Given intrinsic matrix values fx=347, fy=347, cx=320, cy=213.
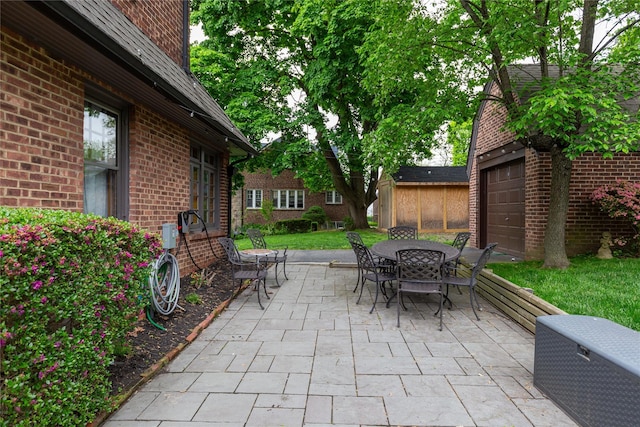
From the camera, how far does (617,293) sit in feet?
14.5

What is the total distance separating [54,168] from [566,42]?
815cm

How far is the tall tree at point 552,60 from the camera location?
Answer: 4.81m

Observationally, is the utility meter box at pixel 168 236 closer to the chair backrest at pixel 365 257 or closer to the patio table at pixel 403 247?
the chair backrest at pixel 365 257

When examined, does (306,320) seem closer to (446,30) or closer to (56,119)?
(56,119)

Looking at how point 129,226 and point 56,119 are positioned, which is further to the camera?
point 56,119

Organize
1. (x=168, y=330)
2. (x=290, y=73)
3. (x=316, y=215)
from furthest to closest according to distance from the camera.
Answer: (x=316, y=215) < (x=290, y=73) < (x=168, y=330)

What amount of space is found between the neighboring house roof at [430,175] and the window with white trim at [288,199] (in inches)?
366

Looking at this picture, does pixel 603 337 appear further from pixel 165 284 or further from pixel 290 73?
pixel 290 73

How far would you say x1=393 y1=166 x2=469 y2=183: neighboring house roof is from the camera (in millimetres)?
17069

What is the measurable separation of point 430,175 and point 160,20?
14422mm

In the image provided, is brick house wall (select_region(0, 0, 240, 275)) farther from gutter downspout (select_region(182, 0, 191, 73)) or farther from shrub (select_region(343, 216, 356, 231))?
shrub (select_region(343, 216, 356, 231))

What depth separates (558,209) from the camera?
6234 millimetres

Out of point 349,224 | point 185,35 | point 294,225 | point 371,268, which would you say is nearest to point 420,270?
point 371,268

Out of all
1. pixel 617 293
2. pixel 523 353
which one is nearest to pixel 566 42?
pixel 617 293
